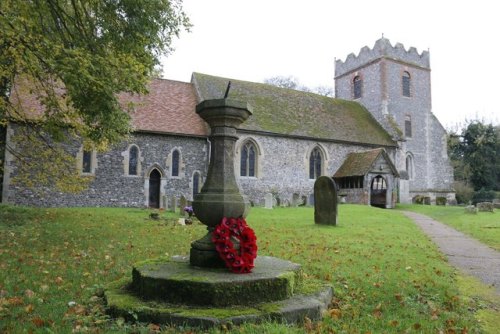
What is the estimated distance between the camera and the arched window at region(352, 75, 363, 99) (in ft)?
108

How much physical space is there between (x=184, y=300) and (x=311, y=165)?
879 inches

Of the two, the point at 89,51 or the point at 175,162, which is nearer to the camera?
the point at 89,51

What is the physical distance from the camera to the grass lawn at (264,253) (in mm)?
3848

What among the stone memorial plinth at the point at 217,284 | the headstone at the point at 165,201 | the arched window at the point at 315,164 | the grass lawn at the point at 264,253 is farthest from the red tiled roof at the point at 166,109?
the stone memorial plinth at the point at 217,284

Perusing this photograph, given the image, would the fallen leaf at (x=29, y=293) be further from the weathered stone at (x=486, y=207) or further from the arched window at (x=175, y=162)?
the weathered stone at (x=486, y=207)

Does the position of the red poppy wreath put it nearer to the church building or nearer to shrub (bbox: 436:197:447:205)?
the church building

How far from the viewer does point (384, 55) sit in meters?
31.0

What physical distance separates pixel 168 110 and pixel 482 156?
31.0 m

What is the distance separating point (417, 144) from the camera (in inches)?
1246

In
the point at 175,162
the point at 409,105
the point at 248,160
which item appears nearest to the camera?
the point at 175,162

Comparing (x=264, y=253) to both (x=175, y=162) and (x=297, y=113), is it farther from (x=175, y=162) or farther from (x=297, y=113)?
(x=297, y=113)

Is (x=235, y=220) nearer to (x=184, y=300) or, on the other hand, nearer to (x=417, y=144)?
(x=184, y=300)

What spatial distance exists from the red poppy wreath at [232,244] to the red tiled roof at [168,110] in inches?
647

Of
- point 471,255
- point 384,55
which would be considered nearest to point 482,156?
point 384,55
